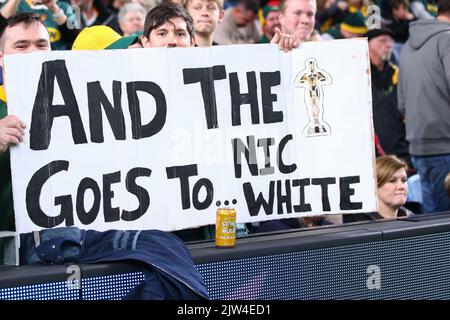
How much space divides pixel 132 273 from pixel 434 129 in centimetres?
390

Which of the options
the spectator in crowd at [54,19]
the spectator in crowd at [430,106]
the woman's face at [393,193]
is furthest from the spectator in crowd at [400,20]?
the woman's face at [393,193]

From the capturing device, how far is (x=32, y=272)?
4188mm

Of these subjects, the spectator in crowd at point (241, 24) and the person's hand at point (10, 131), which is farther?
the spectator in crowd at point (241, 24)

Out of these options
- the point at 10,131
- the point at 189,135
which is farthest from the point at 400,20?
the point at 10,131

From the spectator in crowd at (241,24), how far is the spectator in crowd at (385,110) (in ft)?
3.97

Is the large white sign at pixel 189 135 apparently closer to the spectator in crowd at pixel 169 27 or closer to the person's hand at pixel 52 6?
the spectator in crowd at pixel 169 27

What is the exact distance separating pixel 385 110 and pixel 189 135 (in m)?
4.45

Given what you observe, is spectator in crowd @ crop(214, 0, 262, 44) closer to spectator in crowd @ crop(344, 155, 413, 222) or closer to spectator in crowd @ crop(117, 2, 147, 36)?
spectator in crowd @ crop(117, 2, 147, 36)

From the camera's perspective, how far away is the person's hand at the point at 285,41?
538 centimetres

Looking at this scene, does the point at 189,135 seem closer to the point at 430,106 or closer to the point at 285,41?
the point at 285,41

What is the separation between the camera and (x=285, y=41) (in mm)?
5391

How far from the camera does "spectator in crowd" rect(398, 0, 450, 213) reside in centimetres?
762
